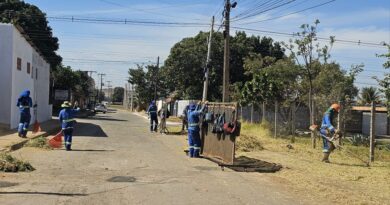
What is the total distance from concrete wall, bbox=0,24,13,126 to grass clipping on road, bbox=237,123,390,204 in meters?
11.0

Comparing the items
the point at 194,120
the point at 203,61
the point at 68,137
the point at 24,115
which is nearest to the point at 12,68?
the point at 24,115

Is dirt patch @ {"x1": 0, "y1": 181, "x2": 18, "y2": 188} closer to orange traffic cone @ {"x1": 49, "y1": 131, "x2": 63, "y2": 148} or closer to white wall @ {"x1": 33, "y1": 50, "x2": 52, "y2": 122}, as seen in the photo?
orange traffic cone @ {"x1": 49, "y1": 131, "x2": 63, "y2": 148}

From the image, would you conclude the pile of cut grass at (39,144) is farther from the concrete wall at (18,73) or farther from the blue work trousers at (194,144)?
the concrete wall at (18,73)

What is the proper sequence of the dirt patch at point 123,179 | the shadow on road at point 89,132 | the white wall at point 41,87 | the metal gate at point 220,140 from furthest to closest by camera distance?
the white wall at point 41,87, the shadow on road at point 89,132, the metal gate at point 220,140, the dirt patch at point 123,179

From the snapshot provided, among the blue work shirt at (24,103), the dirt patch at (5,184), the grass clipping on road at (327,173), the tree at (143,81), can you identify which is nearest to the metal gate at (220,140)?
the grass clipping on road at (327,173)

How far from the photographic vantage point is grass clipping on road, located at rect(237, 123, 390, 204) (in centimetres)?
1062

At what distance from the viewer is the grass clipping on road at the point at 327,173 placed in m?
10.6

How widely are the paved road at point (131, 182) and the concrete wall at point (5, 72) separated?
8.91 meters

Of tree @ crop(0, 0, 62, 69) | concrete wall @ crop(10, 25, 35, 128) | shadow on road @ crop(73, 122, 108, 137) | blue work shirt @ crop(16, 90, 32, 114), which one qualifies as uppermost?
tree @ crop(0, 0, 62, 69)

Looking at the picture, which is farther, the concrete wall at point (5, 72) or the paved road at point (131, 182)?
the concrete wall at point (5, 72)

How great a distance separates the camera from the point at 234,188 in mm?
11047

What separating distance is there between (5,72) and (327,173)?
16.8m

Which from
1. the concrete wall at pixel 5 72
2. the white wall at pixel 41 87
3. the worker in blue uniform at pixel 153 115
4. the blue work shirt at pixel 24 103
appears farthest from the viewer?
the white wall at pixel 41 87

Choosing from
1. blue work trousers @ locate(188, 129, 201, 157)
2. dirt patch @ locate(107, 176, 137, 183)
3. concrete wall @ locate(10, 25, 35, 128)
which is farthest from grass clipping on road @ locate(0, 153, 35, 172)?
concrete wall @ locate(10, 25, 35, 128)
